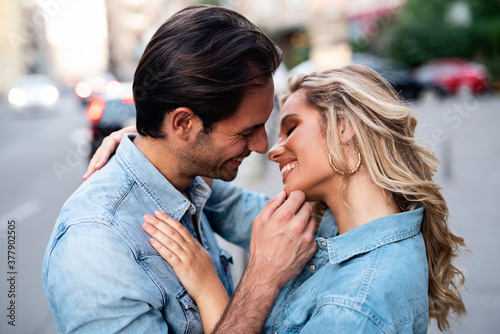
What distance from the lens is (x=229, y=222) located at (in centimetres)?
261

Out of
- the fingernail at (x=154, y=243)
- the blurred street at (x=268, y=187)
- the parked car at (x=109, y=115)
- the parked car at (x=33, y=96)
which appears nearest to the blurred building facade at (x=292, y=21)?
the fingernail at (x=154, y=243)

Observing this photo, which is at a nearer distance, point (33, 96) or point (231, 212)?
point (231, 212)

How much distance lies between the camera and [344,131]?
2.02 m

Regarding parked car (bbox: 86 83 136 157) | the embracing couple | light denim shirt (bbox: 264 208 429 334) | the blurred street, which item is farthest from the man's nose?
parked car (bbox: 86 83 136 157)

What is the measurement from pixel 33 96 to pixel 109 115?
14.4 m

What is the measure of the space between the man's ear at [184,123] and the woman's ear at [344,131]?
2.15ft

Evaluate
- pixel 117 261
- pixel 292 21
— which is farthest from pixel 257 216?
pixel 292 21

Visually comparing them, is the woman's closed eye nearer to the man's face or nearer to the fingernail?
the man's face

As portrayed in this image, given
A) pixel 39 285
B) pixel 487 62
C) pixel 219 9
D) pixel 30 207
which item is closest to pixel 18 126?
pixel 30 207

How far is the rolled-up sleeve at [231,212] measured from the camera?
2586mm

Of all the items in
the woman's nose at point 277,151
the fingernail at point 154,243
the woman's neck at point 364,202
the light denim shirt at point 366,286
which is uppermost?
the woman's nose at point 277,151

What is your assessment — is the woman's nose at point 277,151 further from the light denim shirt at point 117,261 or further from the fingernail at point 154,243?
the fingernail at point 154,243

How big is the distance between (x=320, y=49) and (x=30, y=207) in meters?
10.8

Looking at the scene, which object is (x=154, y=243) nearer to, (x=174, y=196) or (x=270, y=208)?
(x=174, y=196)
